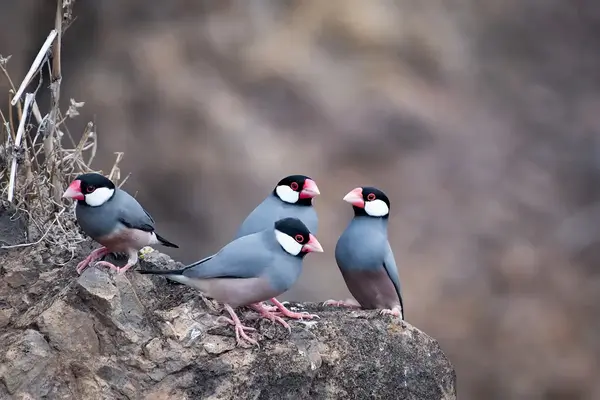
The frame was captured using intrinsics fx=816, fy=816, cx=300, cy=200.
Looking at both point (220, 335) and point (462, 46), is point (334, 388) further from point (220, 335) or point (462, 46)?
point (462, 46)

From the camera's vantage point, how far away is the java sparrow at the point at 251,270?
299 centimetres

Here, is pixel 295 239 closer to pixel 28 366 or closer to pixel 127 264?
pixel 127 264

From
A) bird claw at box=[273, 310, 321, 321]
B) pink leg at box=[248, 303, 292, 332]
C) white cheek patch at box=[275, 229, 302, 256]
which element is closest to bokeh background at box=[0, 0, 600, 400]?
bird claw at box=[273, 310, 321, 321]

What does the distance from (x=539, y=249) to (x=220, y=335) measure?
5.15m

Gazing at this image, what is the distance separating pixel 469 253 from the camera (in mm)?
7398

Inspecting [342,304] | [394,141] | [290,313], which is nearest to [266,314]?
[290,313]

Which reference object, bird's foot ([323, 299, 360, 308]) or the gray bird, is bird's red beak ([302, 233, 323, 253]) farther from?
bird's foot ([323, 299, 360, 308])

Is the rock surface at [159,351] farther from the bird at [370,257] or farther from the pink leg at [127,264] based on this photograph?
the bird at [370,257]

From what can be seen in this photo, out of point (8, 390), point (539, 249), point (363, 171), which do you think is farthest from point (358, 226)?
point (539, 249)

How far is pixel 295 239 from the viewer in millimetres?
3057

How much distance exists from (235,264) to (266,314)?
0.99 feet

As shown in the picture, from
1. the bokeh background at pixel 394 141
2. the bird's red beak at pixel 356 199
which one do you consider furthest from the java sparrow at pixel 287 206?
the bokeh background at pixel 394 141

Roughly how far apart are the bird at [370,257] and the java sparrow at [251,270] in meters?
0.54

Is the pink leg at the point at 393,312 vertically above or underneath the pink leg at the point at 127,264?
above
